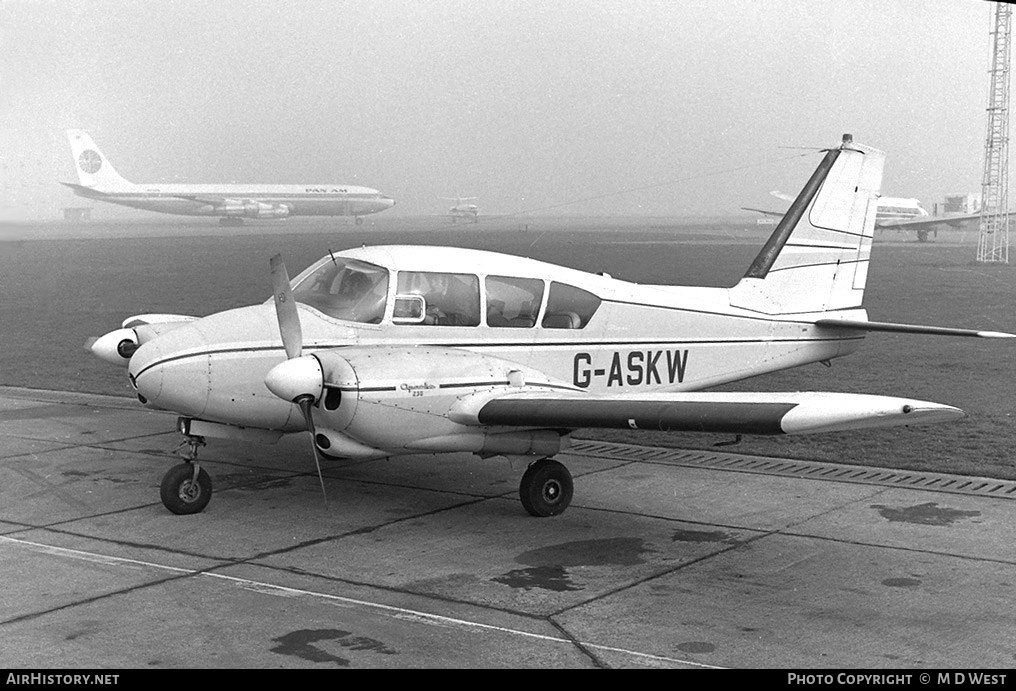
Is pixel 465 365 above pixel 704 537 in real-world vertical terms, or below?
above

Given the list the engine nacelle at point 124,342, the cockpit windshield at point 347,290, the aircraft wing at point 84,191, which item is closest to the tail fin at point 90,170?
the aircraft wing at point 84,191

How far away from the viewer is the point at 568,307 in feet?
37.4

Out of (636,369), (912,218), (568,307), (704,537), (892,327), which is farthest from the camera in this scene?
(912,218)

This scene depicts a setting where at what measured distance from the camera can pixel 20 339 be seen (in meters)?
23.7

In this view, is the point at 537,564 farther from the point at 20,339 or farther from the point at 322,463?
the point at 20,339

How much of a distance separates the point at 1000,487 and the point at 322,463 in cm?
722

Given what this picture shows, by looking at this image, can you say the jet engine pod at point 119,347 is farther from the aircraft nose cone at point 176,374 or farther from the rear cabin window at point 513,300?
the rear cabin window at point 513,300

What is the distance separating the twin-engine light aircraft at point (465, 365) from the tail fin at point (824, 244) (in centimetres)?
52

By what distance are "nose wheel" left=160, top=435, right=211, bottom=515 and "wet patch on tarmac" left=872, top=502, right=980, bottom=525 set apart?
633 cm

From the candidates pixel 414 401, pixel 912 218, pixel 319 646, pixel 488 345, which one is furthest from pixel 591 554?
pixel 912 218

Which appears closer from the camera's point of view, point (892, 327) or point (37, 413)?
point (892, 327)

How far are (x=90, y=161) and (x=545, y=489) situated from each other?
21.3 meters

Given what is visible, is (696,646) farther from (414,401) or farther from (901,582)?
(414,401)

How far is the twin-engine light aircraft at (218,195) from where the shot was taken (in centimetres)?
2516
